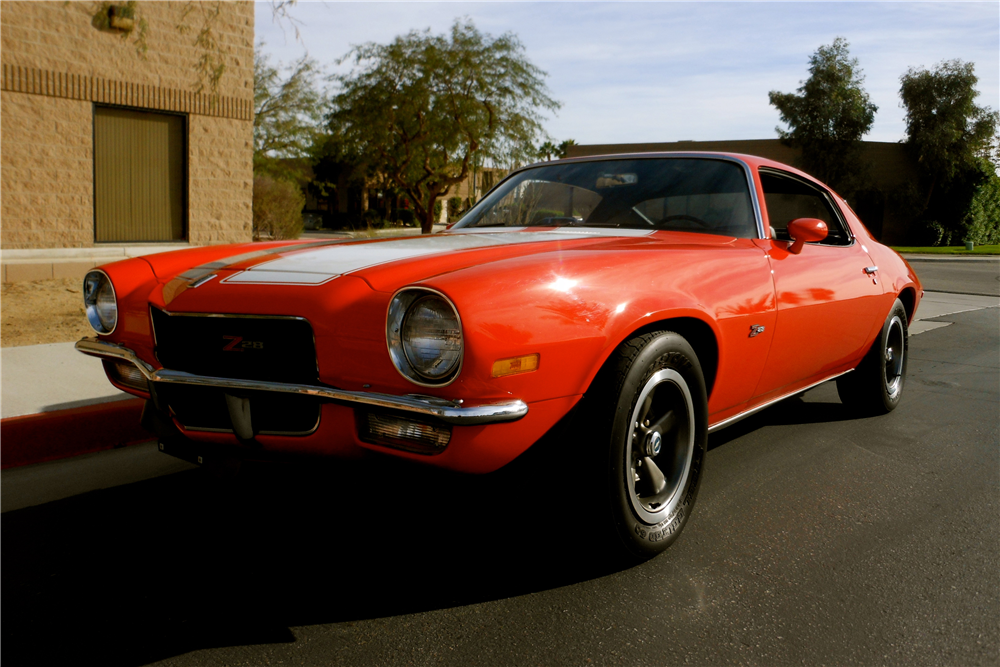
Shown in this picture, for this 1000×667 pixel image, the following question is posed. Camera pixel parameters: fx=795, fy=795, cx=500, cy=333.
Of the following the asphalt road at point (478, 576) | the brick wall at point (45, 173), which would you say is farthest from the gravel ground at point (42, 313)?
the asphalt road at point (478, 576)

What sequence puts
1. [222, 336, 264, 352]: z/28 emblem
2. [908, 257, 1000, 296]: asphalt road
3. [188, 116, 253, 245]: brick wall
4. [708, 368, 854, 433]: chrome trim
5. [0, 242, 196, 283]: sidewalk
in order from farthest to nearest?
1. [908, 257, 1000, 296]: asphalt road
2. [188, 116, 253, 245]: brick wall
3. [0, 242, 196, 283]: sidewalk
4. [708, 368, 854, 433]: chrome trim
5. [222, 336, 264, 352]: z/28 emblem

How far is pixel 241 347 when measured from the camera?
2477mm

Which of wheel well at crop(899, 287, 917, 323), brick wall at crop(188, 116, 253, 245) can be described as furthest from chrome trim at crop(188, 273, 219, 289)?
brick wall at crop(188, 116, 253, 245)

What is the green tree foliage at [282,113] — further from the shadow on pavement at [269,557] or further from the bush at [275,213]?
the shadow on pavement at [269,557]

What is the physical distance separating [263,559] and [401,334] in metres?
1.10

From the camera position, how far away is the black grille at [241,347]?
7.81ft

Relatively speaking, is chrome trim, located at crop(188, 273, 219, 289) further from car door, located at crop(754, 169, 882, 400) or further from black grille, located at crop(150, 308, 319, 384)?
car door, located at crop(754, 169, 882, 400)


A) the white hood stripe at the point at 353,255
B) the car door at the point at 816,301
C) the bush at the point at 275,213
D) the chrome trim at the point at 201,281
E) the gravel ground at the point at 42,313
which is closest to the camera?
the white hood stripe at the point at 353,255

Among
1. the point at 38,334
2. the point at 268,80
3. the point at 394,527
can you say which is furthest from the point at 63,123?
the point at 268,80

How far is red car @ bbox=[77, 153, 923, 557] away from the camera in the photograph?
2.23 meters

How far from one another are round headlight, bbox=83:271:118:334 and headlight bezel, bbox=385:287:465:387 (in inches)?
51.9

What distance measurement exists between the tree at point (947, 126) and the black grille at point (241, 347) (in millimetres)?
41225

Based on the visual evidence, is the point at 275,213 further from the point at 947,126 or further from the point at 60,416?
the point at 947,126

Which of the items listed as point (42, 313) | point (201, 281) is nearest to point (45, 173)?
point (42, 313)
